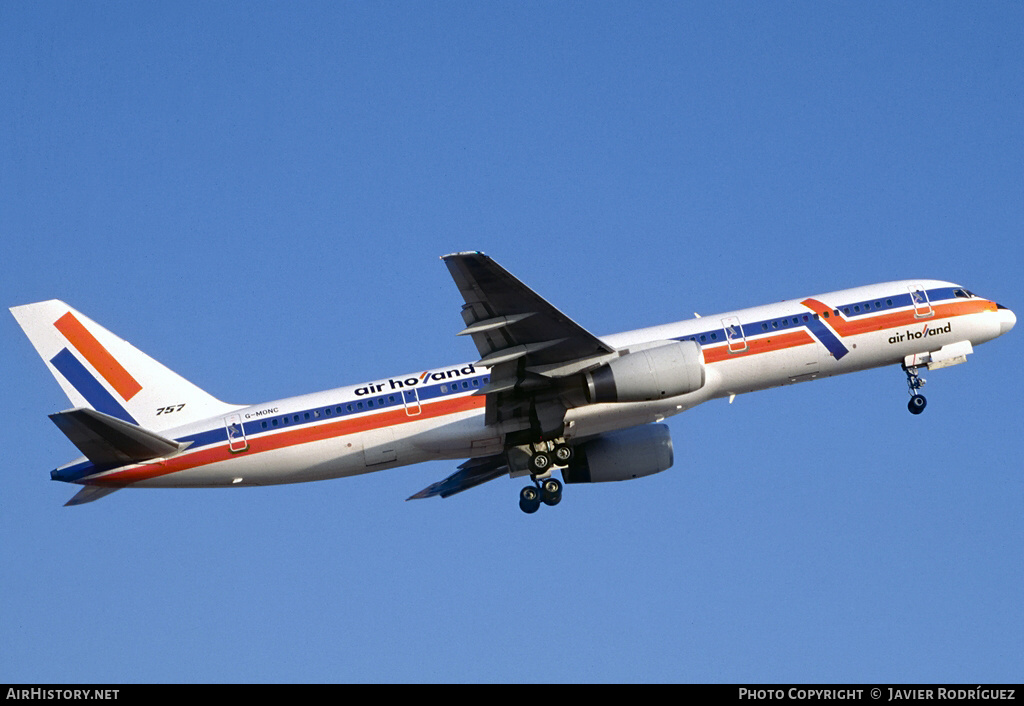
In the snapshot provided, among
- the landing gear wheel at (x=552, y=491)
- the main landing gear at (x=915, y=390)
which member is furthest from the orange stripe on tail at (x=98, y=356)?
the main landing gear at (x=915, y=390)

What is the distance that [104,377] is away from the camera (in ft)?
140

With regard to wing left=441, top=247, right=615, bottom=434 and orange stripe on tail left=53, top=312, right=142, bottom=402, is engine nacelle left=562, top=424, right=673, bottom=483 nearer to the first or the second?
Result: wing left=441, top=247, right=615, bottom=434

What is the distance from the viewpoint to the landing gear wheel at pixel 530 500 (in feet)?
142

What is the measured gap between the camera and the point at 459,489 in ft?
157

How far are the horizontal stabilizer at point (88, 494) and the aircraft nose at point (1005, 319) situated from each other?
33.7 m

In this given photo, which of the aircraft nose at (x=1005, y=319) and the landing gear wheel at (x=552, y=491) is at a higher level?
Result: the aircraft nose at (x=1005, y=319)

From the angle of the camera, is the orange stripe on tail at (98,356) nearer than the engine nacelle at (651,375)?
No

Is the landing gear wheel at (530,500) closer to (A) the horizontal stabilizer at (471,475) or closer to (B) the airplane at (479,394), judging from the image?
(B) the airplane at (479,394)

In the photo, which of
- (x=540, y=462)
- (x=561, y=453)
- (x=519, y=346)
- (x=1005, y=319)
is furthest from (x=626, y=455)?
(x=1005, y=319)

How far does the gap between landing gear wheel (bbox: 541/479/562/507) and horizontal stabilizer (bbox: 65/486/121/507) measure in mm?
14871

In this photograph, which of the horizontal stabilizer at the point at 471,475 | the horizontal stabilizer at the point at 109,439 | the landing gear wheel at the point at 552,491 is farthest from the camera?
the horizontal stabilizer at the point at 471,475
